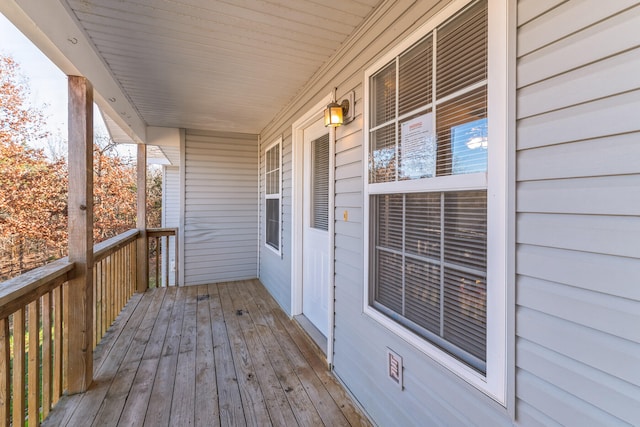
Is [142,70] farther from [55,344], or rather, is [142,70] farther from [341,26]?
[55,344]

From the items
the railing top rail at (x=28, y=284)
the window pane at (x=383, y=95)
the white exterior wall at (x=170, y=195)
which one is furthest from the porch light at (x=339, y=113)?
the white exterior wall at (x=170, y=195)

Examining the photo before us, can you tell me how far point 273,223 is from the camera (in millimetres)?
4344

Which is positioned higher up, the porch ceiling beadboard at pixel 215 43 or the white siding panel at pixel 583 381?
the porch ceiling beadboard at pixel 215 43

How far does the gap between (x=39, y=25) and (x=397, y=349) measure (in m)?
2.54

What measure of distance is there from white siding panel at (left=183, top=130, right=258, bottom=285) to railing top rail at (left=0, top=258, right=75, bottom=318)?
277 centimetres

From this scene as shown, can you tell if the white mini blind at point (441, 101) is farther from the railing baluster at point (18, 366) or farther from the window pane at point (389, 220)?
the railing baluster at point (18, 366)

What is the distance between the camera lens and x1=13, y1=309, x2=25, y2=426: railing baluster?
160cm

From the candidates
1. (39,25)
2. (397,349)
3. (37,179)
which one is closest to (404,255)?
(397,349)

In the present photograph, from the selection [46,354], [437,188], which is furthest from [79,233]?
[437,188]

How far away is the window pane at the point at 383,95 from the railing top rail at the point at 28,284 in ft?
7.21

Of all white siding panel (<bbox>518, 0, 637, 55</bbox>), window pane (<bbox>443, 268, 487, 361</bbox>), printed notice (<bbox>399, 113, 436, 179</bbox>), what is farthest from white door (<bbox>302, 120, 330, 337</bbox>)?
white siding panel (<bbox>518, 0, 637, 55</bbox>)

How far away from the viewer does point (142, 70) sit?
2.58m

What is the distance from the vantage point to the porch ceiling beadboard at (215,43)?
1.77 meters

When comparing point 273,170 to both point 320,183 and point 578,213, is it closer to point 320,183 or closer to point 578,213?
point 320,183
